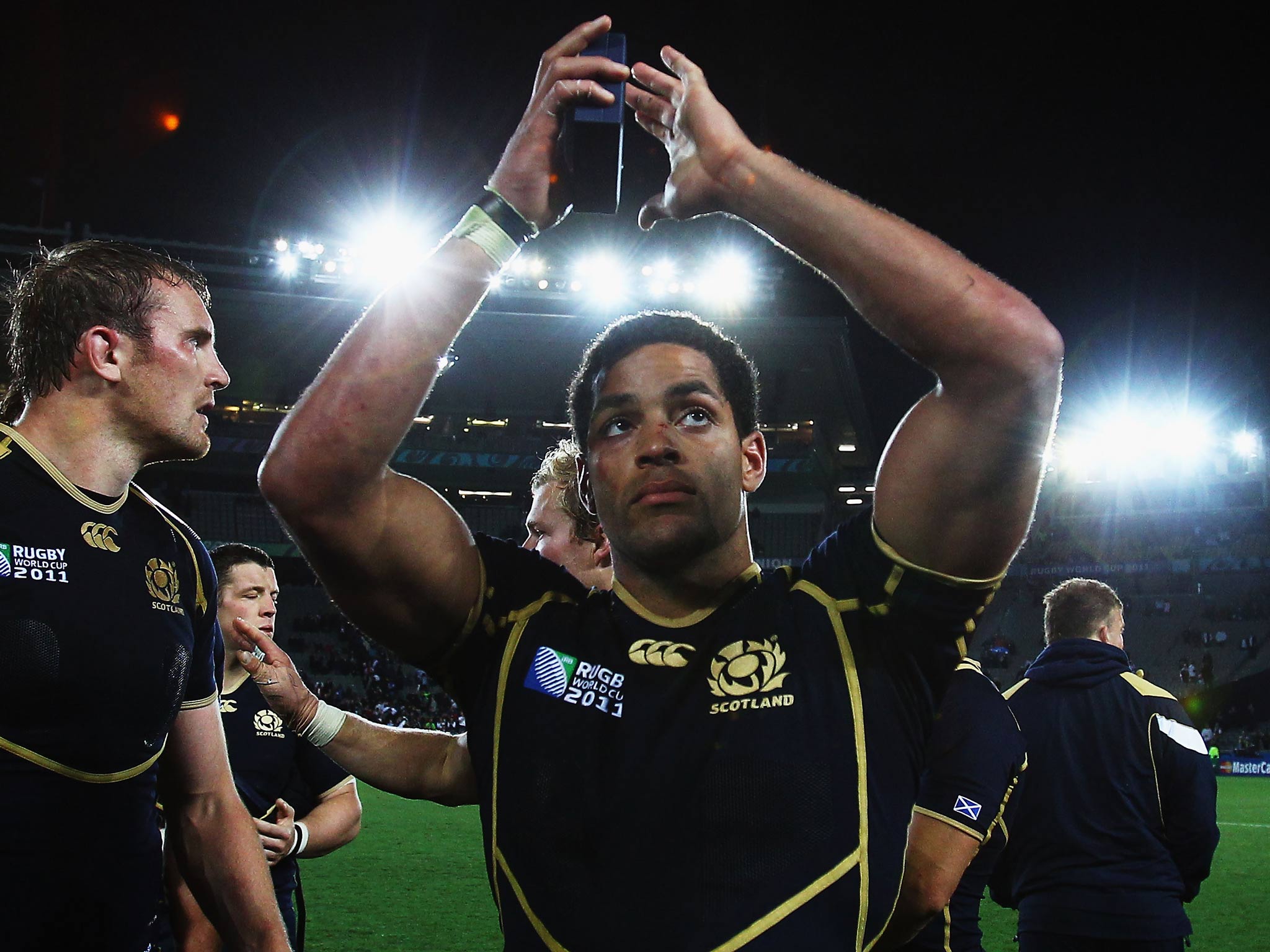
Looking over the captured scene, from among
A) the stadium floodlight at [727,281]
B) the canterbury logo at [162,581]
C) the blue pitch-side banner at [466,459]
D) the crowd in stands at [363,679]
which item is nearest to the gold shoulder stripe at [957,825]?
the canterbury logo at [162,581]

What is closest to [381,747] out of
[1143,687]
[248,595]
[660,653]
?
[660,653]

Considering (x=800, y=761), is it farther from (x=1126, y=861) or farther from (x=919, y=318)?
(x=1126, y=861)

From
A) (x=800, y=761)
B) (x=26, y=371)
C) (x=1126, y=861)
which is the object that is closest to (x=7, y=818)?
(x=26, y=371)

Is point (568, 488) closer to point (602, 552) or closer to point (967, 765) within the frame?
point (602, 552)

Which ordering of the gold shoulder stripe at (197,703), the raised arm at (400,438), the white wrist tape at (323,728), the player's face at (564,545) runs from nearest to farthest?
1. the raised arm at (400,438)
2. the gold shoulder stripe at (197,703)
3. the white wrist tape at (323,728)
4. the player's face at (564,545)

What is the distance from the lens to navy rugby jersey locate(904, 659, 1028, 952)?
3145 millimetres

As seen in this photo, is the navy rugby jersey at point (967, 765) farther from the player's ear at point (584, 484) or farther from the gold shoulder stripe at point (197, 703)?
the gold shoulder stripe at point (197, 703)

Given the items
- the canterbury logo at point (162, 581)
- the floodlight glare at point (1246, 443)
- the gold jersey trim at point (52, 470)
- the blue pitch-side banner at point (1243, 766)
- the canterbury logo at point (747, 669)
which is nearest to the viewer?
the canterbury logo at point (747, 669)

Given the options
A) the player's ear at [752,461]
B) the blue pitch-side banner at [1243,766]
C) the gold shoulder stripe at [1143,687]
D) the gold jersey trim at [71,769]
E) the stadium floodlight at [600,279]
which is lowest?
the blue pitch-side banner at [1243,766]

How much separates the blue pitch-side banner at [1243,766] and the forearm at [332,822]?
27.4 m

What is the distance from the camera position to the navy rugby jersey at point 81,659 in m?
2.32

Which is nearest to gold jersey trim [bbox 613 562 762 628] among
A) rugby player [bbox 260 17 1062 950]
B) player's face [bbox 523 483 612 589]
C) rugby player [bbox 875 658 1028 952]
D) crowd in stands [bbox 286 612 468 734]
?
rugby player [bbox 260 17 1062 950]

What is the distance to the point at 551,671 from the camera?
1953 millimetres

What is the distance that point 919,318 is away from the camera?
5.39 ft
